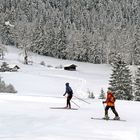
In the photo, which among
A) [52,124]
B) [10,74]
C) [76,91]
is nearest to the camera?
[52,124]

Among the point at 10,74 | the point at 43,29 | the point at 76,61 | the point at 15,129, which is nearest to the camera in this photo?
the point at 15,129

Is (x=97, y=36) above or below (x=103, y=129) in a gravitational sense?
above

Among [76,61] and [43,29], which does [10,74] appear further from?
[43,29]

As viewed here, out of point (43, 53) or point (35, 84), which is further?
point (43, 53)

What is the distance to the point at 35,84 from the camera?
77562 millimetres

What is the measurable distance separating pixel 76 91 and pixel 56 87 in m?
4.10

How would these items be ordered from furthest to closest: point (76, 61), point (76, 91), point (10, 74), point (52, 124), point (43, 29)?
point (43, 29) → point (76, 61) → point (10, 74) → point (76, 91) → point (52, 124)

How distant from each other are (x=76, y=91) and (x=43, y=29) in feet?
259

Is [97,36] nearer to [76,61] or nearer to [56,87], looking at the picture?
[76,61]

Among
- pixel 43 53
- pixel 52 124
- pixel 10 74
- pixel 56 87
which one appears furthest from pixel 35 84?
pixel 43 53

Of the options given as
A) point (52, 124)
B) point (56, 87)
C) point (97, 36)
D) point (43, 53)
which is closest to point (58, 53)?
point (43, 53)

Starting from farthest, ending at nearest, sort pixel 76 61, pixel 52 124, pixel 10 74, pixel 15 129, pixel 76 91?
pixel 76 61 < pixel 10 74 < pixel 76 91 < pixel 52 124 < pixel 15 129

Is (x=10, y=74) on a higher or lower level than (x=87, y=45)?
lower

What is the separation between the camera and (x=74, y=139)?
15.8 metres
